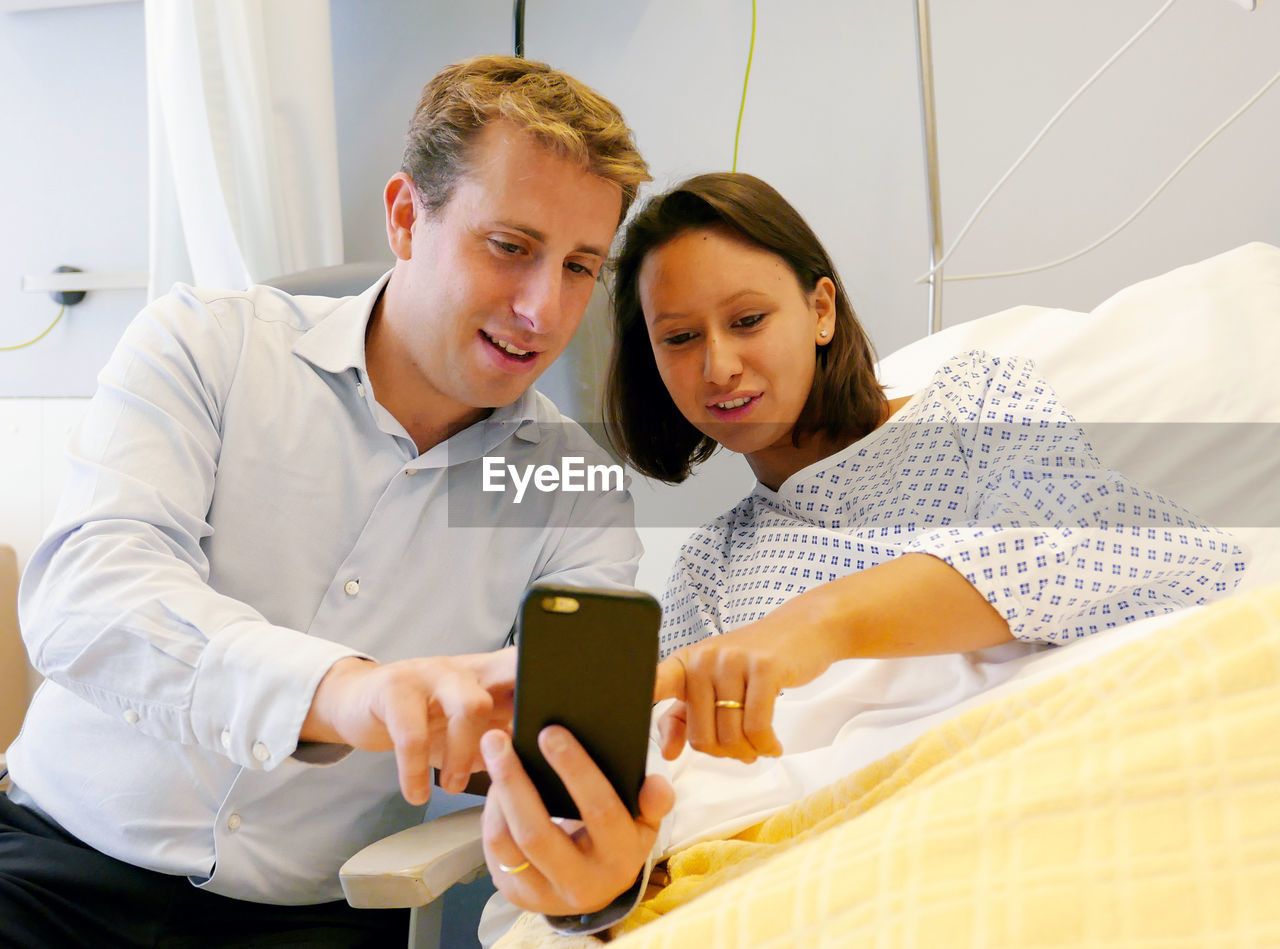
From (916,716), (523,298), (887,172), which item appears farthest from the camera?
(887,172)

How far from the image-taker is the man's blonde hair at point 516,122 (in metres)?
0.97

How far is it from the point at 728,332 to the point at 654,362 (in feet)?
0.67

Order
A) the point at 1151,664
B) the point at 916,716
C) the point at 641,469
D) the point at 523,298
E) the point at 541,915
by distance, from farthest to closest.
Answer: the point at 641,469 < the point at 523,298 < the point at 916,716 < the point at 541,915 < the point at 1151,664

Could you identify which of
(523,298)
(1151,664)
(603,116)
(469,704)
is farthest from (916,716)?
(603,116)

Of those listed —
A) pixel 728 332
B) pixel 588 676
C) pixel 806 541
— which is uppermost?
pixel 728 332

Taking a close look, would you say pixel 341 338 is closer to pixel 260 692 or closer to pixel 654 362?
pixel 654 362

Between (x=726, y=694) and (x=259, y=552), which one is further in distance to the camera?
(x=259, y=552)

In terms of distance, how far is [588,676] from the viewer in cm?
59

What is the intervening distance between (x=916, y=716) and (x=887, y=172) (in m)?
1.08

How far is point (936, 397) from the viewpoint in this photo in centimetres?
114

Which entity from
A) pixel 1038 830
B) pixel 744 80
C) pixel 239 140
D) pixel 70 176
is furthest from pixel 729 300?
pixel 70 176

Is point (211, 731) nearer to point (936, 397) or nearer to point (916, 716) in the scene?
point (916, 716)

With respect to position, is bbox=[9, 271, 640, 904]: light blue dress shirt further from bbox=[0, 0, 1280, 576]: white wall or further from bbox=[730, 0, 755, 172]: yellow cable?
bbox=[730, 0, 755, 172]: yellow cable

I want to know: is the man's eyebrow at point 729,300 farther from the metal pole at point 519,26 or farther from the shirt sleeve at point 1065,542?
the metal pole at point 519,26
